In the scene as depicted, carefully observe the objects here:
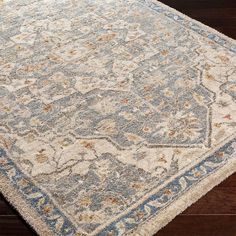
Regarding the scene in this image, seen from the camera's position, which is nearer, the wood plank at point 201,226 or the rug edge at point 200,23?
the wood plank at point 201,226

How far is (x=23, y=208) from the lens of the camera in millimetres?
1390

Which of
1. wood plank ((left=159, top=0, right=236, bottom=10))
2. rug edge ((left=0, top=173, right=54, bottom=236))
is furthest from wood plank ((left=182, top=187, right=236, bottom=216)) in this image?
wood plank ((left=159, top=0, right=236, bottom=10))

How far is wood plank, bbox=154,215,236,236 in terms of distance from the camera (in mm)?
1302

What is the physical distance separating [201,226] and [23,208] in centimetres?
59

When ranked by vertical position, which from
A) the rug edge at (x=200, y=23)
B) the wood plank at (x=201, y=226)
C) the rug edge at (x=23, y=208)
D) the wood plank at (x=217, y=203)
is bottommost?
the rug edge at (x=23, y=208)

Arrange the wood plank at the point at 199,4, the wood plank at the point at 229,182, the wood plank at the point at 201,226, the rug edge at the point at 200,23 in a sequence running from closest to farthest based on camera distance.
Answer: the wood plank at the point at 201,226, the wood plank at the point at 229,182, the rug edge at the point at 200,23, the wood plank at the point at 199,4

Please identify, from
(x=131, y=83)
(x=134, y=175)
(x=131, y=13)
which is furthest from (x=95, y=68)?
(x=134, y=175)

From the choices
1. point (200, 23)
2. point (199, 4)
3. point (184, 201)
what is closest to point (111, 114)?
point (184, 201)

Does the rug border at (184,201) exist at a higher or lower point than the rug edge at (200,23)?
lower

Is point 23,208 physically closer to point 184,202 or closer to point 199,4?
point 184,202

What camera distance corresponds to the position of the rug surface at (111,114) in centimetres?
139

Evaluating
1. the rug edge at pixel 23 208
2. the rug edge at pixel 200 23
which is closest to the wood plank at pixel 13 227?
the rug edge at pixel 23 208

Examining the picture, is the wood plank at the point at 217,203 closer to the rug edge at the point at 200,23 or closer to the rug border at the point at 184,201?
the rug border at the point at 184,201

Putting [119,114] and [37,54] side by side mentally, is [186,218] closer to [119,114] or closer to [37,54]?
[119,114]
